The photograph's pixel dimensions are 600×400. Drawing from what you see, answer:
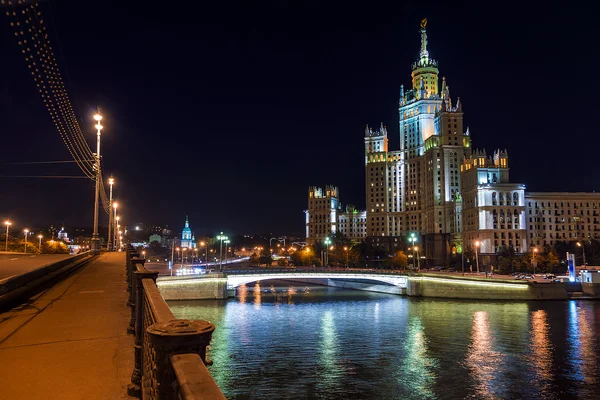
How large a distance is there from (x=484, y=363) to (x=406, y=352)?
19.6 ft

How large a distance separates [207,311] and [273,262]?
106327mm

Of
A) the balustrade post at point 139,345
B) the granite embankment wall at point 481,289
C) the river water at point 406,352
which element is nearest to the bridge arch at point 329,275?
the granite embankment wall at point 481,289

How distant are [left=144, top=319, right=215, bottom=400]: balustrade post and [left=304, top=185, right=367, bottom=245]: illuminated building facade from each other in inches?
6908

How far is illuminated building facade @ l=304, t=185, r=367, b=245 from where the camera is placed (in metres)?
183

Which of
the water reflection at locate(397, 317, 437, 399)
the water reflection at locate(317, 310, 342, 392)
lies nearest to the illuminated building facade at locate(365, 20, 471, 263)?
the water reflection at locate(317, 310, 342, 392)

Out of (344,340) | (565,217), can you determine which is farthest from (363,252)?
(344,340)

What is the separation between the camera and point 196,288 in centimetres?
7894

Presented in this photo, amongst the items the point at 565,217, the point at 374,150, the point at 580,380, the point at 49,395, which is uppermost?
the point at 374,150

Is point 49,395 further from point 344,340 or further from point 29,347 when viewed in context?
point 344,340

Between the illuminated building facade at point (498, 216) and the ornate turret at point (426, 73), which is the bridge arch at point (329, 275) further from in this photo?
the ornate turret at point (426, 73)

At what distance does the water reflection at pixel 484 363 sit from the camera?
29.9m

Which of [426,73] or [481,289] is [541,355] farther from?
[426,73]

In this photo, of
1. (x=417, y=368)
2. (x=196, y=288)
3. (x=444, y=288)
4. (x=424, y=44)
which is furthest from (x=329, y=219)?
(x=417, y=368)

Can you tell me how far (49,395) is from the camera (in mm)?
7605
